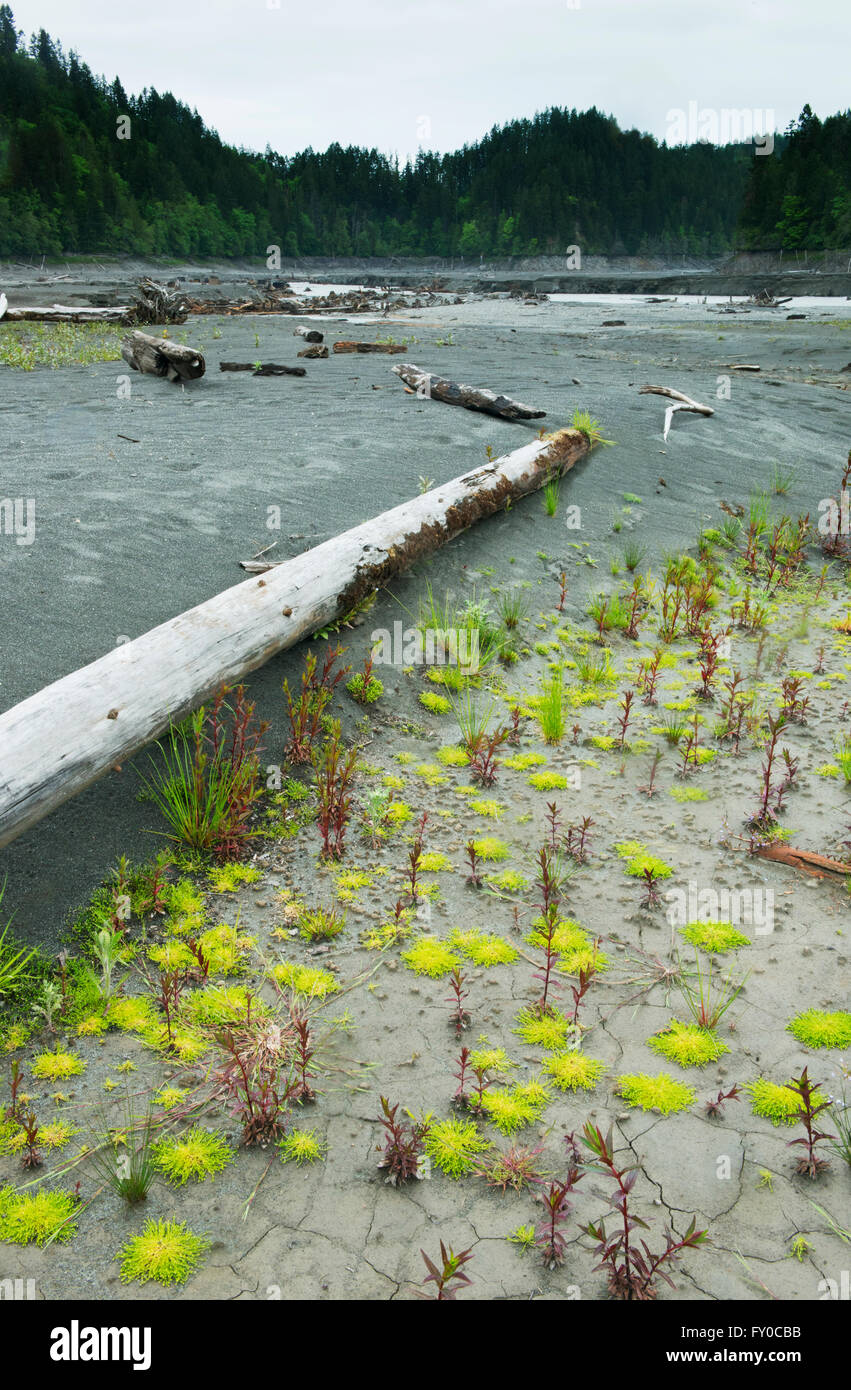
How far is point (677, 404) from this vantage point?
1180cm

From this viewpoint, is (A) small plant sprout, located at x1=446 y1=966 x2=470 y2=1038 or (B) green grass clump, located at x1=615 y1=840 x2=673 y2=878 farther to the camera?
(B) green grass clump, located at x1=615 y1=840 x2=673 y2=878

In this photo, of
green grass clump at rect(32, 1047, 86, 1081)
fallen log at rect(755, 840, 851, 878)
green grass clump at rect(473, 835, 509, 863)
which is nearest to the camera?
green grass clump at rect(32, 1047, 86, 1081)

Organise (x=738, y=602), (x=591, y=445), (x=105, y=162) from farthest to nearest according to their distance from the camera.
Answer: (x=105, y=162), (x=591, y=445), (x=738, y=602)

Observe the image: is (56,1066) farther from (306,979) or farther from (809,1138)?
(809,1138)

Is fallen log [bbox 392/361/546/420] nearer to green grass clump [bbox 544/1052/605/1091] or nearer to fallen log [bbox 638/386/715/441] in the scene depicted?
fallen log [bbox 638/386/715/441]

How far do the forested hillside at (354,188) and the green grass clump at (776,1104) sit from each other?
76.6 meters

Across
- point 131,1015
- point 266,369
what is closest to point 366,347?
point 266,369

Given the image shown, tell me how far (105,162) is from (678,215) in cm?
7992

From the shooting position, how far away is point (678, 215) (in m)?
121

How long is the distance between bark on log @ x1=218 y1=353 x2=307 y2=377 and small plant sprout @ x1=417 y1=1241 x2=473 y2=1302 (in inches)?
522

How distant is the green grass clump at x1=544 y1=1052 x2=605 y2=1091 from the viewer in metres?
2.89

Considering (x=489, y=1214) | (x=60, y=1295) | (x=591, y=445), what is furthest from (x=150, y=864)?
(x=591, y=445)

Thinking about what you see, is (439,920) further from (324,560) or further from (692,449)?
(692,449)

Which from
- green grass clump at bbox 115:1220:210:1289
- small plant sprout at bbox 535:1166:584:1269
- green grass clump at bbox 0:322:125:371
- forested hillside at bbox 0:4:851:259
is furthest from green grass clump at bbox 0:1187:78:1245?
forested hillside at bbox 0:4:851:259
